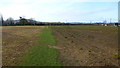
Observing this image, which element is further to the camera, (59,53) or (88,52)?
(88,52)

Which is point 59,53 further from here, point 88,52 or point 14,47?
point 14,47

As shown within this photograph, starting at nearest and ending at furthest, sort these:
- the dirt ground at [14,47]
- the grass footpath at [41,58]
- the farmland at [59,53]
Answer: the grass footpath at [41,58] < the farmland at [59,53] < the dirt ground at [14,47]

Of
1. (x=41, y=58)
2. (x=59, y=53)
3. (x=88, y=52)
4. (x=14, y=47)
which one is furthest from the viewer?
→ (x=14, y=47)

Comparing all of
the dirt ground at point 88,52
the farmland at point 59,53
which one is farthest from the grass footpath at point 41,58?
the dirt ground at point 88,52

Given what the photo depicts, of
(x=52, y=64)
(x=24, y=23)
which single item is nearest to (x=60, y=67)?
(x=52, y=64)

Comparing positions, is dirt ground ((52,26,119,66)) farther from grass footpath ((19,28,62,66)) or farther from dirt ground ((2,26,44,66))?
dirt ground ((2,26,44,66))

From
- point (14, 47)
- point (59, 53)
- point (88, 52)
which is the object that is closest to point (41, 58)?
point (59, 53)

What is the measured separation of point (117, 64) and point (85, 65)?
5.04ft

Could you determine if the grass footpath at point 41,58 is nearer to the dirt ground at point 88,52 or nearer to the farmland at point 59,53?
the farmland at point 59,53

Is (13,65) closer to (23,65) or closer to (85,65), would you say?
(23,65)


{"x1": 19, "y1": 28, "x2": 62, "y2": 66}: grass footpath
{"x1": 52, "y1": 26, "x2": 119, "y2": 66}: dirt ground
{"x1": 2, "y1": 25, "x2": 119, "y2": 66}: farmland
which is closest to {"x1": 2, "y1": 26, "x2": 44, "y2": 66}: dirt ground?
{"x1": 2, "y1": 25, "x2": 119, "y2": 66}: farmland

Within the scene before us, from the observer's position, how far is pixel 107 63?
872 centimetres

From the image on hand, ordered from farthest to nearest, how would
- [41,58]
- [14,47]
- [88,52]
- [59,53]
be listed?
[14,47], [88,52], [59,53], [41,58]

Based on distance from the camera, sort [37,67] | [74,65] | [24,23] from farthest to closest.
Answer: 1. [24,23]
2. [74,65]
3. [37,67]
